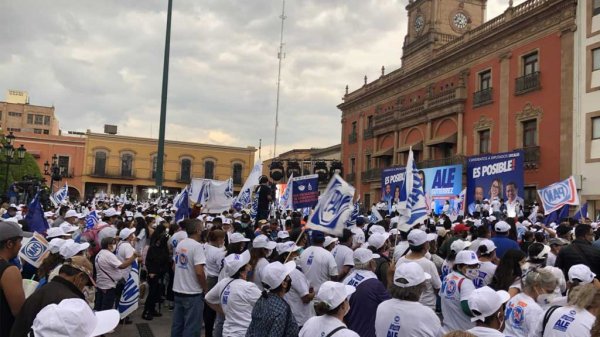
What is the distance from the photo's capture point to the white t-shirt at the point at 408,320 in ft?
13.1

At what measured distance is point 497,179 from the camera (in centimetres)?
1655

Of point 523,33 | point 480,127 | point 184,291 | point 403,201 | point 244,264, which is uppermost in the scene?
point 523,33

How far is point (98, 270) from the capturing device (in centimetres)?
793

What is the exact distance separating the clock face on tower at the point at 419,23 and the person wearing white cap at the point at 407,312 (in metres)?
35.1

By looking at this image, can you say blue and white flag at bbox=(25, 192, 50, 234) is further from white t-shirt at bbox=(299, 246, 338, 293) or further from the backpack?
white t-shirt at bbox=(299, 246, 338, 293)

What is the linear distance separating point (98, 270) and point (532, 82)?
73.5 feet

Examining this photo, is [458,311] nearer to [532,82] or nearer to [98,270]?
[98,270]

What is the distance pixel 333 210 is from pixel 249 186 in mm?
8475

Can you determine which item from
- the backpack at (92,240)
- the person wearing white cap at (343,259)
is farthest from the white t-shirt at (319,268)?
the backpack at (92,240)

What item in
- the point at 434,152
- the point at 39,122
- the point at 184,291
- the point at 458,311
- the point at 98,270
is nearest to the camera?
the point at 458,311

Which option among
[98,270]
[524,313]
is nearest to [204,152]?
[98,270]

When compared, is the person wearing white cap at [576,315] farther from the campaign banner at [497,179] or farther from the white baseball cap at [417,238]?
the campaign banner at [497,179]

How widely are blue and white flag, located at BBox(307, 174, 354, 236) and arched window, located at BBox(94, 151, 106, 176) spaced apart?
59.3 meters

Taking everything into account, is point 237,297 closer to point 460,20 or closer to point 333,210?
point 333,210
